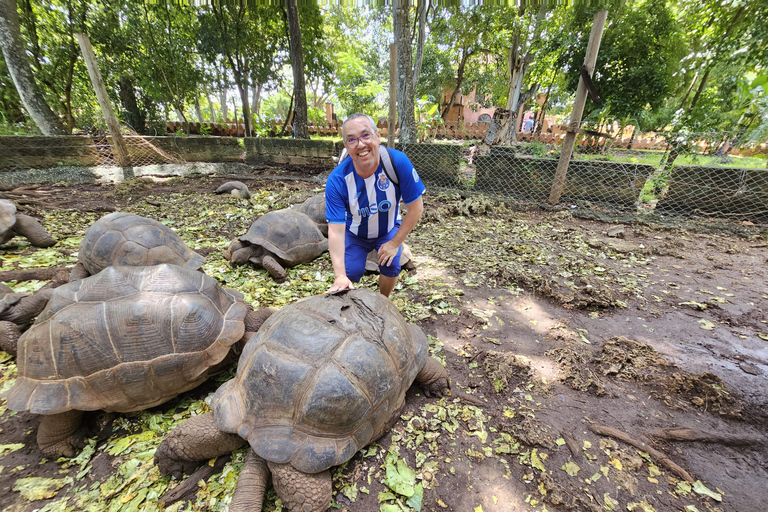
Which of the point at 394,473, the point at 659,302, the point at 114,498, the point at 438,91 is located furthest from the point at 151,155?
the point at 438,91

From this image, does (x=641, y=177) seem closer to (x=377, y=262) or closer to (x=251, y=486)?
(x=377, y=262)

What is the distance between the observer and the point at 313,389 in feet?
5.53

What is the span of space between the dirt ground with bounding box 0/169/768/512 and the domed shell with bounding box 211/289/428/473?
379 mm

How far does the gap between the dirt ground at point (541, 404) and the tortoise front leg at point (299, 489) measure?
0.18m

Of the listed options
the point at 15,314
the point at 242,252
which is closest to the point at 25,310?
the point at 15,314

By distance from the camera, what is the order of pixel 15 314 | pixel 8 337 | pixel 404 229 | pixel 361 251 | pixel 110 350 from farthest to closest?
1. pixel 361 251
2. pixel 404 229
3. pixel 15 314
4. pixel 8 337
5. pixel 110 350

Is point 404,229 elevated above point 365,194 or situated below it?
below

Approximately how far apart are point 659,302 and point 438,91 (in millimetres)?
24021

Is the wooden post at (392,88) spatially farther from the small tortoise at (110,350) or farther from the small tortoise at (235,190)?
the small tortoise at (110,350)

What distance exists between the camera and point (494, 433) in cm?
212

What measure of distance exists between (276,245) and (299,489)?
310 cm

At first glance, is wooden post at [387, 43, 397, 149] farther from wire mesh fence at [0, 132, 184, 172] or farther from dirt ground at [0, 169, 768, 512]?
wire mesh fence at [0, 132, 184, 172]

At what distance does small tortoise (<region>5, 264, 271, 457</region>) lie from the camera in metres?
1.88

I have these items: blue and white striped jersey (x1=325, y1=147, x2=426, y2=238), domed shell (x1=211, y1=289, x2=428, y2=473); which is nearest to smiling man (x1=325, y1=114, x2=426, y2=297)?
blue and white striped jersey (x1=325, y1=147, x2=426, y2=238)
